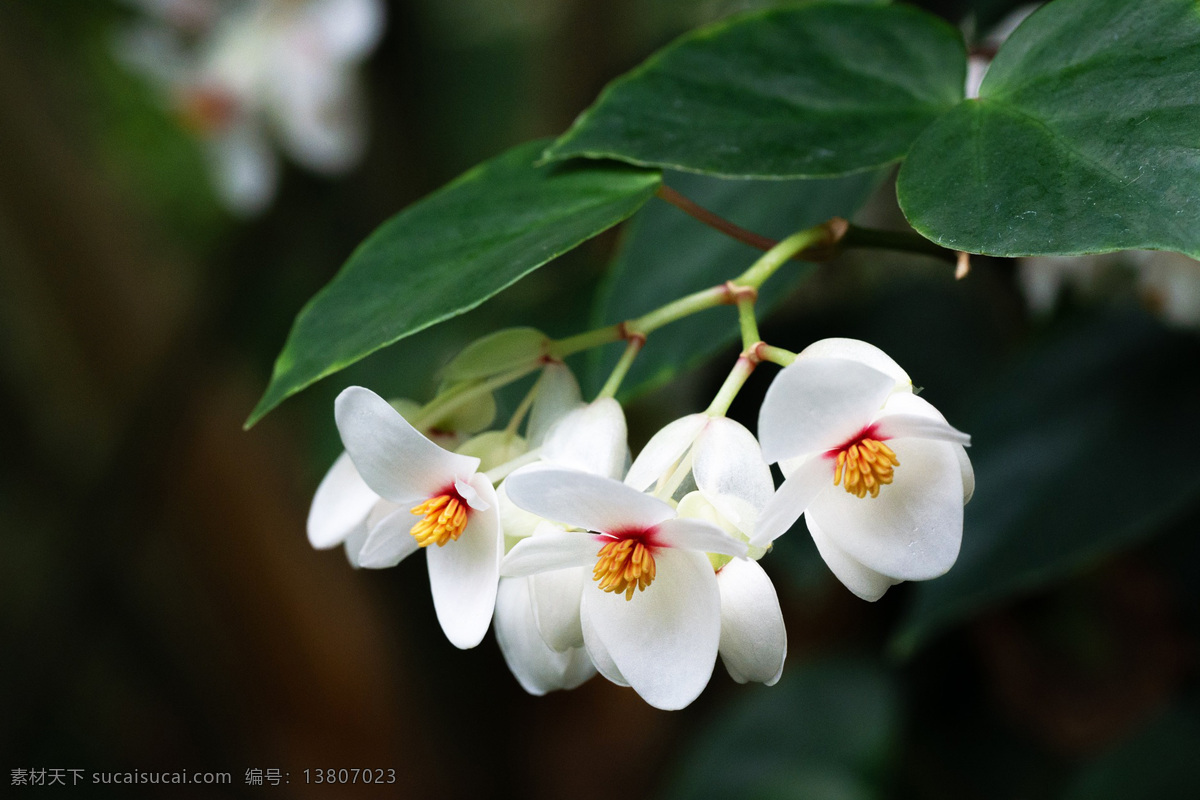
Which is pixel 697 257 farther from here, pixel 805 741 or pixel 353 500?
pixel 805 741

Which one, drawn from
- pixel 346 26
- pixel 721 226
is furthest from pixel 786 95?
pixel 346 26

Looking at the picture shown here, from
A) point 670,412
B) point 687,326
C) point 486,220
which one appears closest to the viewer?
point 486,220

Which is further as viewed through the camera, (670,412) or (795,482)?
(670,412)

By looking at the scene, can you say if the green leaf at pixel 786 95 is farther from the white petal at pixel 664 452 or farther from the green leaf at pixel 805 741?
the green leaf at pixel 805 741

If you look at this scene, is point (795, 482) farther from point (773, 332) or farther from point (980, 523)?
point (773, 332)

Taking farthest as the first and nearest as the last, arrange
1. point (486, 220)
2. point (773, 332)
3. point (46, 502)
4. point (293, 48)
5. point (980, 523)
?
point (46, 502)
point (293, 48)
point (773, 332)
point (980, 523)
point (486, 220)

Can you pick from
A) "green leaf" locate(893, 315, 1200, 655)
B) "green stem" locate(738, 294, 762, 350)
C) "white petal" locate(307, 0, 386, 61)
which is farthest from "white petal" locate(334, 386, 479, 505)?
"white petal" locate(307, 0, 386, 61)

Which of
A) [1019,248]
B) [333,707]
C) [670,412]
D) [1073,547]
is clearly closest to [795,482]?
[1019,248]
